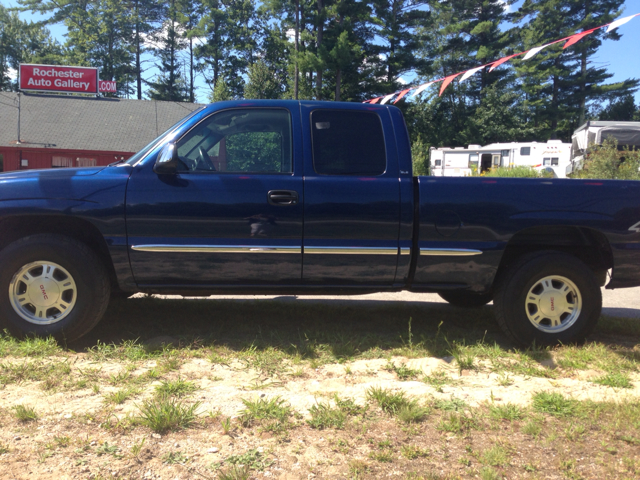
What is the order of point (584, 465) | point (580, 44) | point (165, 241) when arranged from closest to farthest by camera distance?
point (584, 465), point (165, 241), point (580, 44)

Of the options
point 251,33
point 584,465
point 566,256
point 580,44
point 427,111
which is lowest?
point 584,465

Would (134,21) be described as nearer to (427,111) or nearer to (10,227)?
(427,111)

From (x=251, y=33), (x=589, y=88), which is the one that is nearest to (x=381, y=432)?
(x=589, y=88)

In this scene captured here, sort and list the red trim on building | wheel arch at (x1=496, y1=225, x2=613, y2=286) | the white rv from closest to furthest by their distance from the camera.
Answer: wheel arch at (x1=496, y1=225, x2=613, y2=286), the white rv, the red trim on building

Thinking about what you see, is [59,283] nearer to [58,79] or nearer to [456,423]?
[456,423]

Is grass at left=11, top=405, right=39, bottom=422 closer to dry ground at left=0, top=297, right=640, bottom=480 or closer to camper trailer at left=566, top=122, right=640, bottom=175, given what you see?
dry ground at left=0, top=297, right=640, bottom=480

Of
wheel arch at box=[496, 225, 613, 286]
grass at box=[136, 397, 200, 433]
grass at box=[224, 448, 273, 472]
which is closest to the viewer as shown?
grass at box=[224, 448, 273, 472]

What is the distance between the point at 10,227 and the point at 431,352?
11.4ft

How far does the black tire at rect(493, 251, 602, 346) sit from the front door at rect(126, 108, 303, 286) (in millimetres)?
1727

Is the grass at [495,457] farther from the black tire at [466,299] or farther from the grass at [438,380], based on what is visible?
the black tire at [466,299]

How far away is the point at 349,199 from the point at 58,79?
34.6 meters

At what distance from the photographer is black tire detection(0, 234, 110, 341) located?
3.83 m

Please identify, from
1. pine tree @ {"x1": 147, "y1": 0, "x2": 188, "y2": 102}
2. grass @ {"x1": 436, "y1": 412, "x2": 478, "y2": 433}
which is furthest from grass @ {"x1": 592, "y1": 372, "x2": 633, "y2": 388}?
pine tree @ {"x1": 147, "y1": 0, "x2": 188, "y2": 102}

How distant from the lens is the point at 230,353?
3906mm
